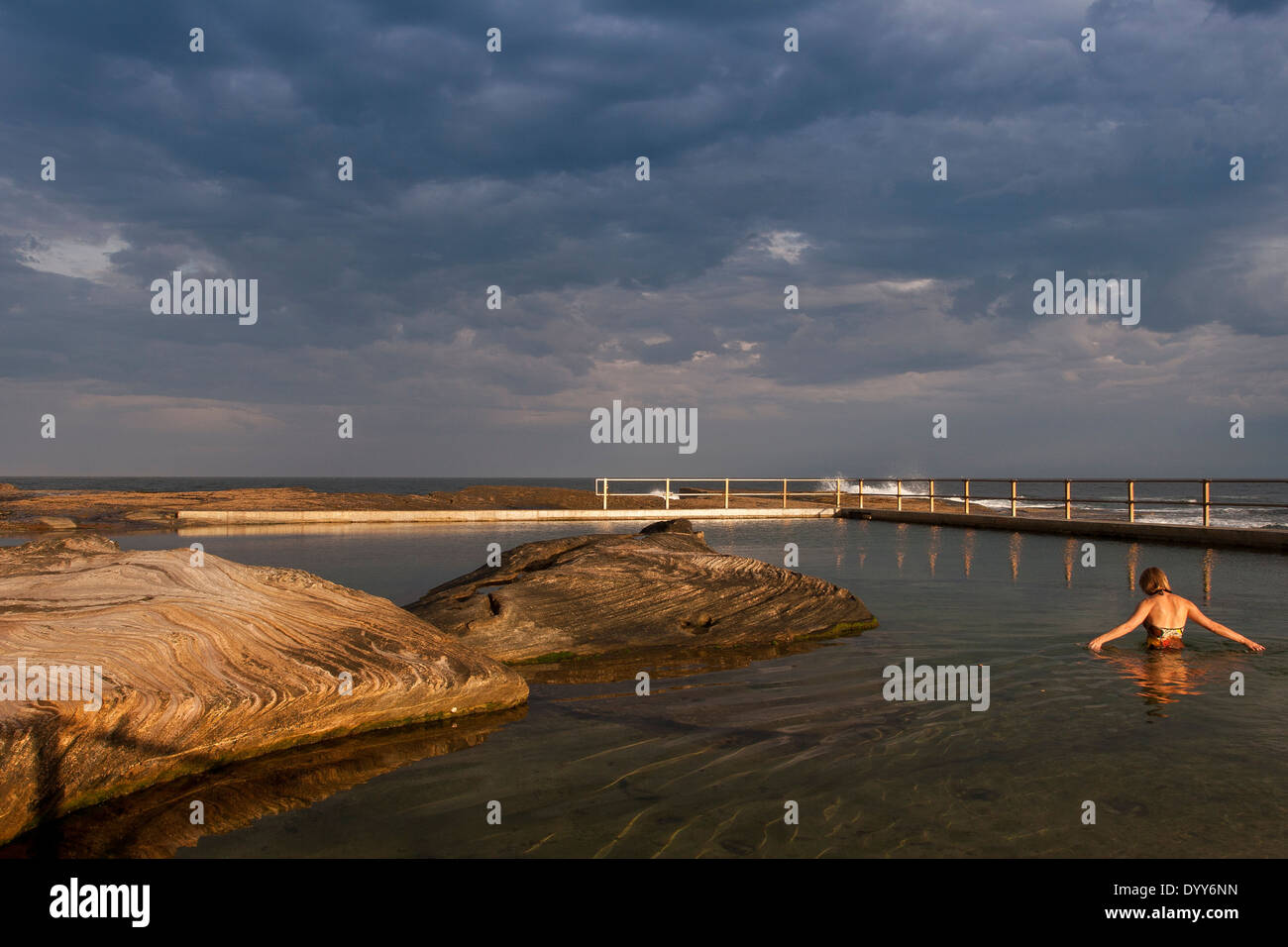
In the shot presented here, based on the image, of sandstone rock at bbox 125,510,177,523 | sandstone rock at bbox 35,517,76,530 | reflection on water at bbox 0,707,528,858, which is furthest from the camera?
sandstone rock at bbox 125,510,177,523

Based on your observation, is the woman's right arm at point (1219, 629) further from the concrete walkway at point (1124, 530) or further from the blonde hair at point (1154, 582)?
the concrete walkway at point (1124, 530)

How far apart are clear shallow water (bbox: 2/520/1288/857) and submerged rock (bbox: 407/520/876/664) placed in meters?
0.49

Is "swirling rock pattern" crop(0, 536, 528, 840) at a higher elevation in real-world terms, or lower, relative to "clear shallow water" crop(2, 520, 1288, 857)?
higher

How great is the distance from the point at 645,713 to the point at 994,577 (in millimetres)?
7989

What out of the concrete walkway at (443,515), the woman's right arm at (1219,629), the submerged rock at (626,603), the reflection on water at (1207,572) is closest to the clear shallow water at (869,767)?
the woman's right arm at (1219,629)

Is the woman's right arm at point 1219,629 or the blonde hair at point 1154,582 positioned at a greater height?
the blonde hair at point 1154,582

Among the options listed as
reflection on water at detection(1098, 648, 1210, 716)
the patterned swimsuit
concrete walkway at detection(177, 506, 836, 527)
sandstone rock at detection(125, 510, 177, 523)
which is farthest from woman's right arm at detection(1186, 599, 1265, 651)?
sandstone rock at detection(125, 510, 177, 523)

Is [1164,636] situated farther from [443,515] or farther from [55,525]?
[55,525]

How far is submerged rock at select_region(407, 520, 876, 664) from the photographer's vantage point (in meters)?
6.66

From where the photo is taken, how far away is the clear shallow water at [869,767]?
3.39m

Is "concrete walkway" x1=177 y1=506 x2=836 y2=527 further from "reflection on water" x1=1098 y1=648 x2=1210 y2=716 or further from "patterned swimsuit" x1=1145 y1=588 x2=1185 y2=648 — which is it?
"reflection on water" x1=1098 y1=648 x2=1210 y2=716

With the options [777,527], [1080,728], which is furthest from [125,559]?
[777,527]

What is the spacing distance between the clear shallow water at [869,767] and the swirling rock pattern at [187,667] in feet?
0.91

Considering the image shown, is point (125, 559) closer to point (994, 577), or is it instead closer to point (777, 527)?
point (994, 577)
